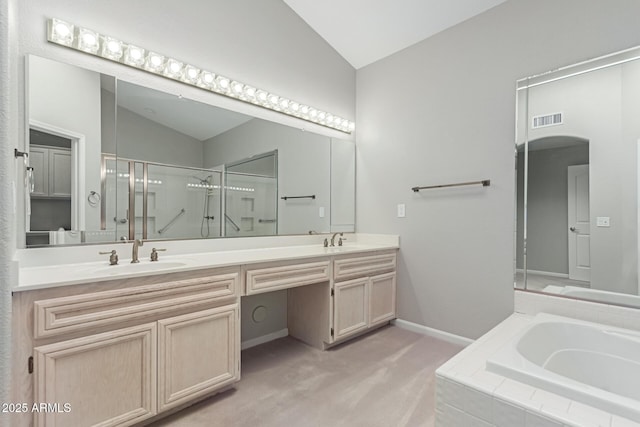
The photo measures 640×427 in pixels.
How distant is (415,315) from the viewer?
279 centimetres

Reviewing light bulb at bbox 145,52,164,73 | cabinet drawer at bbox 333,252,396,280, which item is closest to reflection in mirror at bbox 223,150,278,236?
cabinet drawer at bbox 333,252,396,280

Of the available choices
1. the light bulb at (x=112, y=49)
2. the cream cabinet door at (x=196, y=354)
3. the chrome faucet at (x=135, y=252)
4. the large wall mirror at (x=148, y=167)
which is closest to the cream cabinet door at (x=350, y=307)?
the large wall mirror at (x=148, y=167)

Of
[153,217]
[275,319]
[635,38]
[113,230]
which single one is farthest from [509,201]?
[113,230]

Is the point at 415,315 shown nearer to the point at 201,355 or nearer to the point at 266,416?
the point at 266,416

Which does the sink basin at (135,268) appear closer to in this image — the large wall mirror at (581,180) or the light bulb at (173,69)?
the light bulb at (173,69)

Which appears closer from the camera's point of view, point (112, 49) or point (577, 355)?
point (577, 355)

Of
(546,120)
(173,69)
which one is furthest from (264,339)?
(546,120)

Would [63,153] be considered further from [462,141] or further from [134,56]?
[462,141]

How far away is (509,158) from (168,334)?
8.06ft

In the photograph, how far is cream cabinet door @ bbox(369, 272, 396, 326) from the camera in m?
2.64

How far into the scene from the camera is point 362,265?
8.38 ft

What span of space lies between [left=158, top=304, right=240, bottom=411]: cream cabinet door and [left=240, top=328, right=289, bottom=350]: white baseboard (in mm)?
664

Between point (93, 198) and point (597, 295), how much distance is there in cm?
305

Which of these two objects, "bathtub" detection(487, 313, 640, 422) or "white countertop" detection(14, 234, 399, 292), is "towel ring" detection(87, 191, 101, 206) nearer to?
"white countertop" detection(14, 234, 399, 292)
